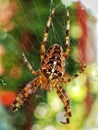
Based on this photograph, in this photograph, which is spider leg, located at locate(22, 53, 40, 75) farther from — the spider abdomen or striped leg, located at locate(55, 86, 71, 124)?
striped leg, located at locate(55, 86, 71, 124)

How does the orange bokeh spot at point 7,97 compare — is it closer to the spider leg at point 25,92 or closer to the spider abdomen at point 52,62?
the spider leg at point 25,92

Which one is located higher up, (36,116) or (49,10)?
(49,10)

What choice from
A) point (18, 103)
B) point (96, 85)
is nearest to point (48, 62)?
point (18, 103)

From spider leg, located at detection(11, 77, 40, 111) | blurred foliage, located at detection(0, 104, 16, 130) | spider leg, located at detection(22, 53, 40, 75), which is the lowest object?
blurred foliage, located at detection(0, 104, 16, 130)

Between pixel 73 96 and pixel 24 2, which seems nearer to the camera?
pixel 24 2

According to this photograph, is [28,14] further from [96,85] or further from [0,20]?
[96,85]

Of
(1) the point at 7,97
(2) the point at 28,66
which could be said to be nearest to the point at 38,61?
(2) the point at 28,66

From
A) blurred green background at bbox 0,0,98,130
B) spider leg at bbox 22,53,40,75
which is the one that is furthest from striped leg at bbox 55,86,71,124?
spider leg at bbox 22,53,40,75
